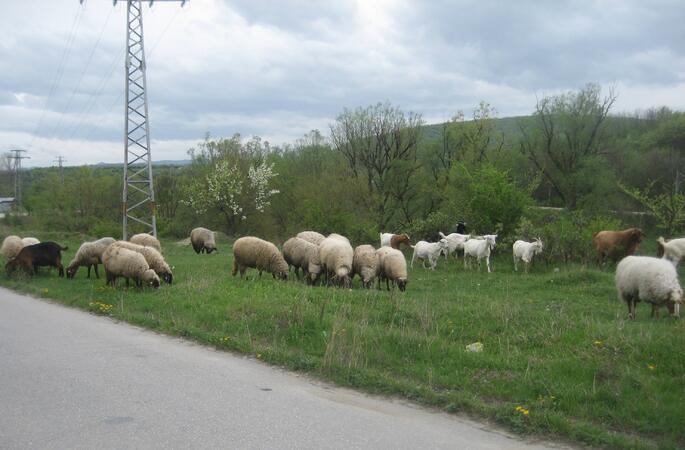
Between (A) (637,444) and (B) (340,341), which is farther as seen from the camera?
(B) (340,341)

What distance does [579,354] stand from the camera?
8.52 metres

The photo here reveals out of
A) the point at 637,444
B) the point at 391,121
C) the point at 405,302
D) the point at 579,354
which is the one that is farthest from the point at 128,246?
the point at 391,121

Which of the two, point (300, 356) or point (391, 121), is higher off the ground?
point (391, 121)

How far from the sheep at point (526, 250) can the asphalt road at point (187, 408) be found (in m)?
16.1

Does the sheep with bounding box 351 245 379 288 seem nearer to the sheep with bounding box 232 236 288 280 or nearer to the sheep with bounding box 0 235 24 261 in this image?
the sheep with bounding box 232 236 288 280

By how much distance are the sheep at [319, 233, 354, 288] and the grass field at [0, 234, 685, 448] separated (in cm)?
210

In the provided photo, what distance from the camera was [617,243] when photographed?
2319cm

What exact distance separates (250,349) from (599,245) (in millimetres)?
18452

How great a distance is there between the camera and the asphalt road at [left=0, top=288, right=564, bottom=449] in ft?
18.7

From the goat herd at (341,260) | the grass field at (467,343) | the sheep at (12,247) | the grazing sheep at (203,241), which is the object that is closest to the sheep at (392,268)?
the goat herd at (341,260)

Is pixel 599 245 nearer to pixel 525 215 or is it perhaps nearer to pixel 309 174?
pixel 525 215

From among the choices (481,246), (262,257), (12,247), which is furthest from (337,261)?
(12,247)

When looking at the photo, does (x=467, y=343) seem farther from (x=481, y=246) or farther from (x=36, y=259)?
(x=36, y=259)

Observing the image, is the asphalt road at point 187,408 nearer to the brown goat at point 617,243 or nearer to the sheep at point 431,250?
the sheep at point 431,250
